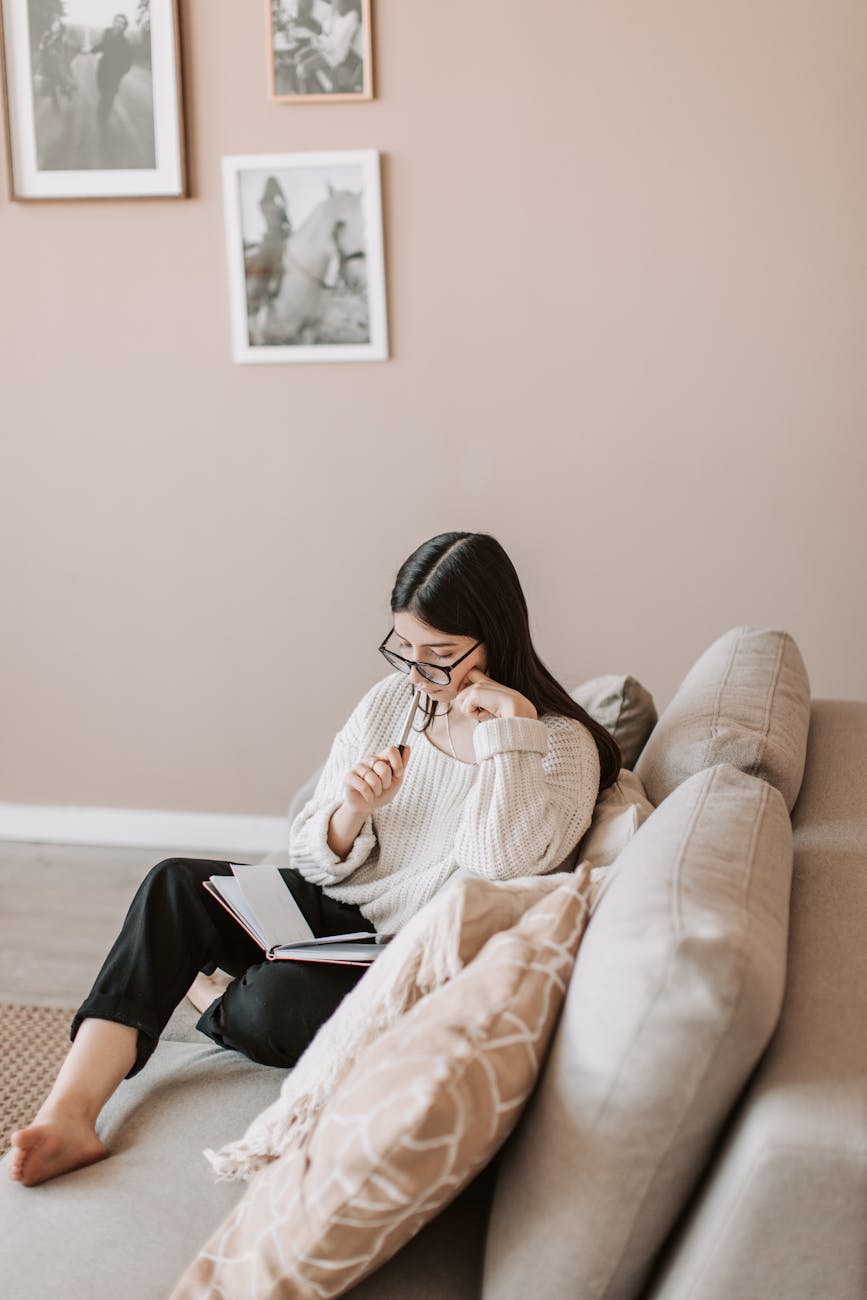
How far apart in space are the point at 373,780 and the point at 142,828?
1652 millimetres

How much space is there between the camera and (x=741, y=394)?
8.93 feet

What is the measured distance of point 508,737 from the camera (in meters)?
1.73

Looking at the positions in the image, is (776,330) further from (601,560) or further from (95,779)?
(95,779)

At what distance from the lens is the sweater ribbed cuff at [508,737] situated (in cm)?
173

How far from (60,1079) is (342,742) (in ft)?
2.17

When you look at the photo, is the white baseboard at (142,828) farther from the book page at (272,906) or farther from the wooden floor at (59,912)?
the book page at (272,906)

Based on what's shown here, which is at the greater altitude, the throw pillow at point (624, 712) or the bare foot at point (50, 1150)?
→ the throw pillow at point (624, 712)

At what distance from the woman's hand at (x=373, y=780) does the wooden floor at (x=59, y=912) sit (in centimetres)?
104

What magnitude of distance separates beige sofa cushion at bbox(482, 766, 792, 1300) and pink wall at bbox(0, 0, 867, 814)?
186cm

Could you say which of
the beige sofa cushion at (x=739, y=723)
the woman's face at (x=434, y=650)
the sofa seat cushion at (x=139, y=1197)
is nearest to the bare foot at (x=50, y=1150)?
the sofa seat cushion at (x=139, y=1197)

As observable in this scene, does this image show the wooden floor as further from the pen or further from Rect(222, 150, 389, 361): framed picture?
Rect(222, 150, 389, 361): framed picture

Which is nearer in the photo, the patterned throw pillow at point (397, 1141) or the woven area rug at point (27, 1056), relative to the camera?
the patterned throw pillow at point (397, 1141)

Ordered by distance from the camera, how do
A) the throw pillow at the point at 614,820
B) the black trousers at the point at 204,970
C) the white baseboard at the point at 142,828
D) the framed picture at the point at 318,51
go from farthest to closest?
the white baseboard at the point at 142,828, the framed picture at the point at 318,51, the throw pillow at the point at 614,820, the black trousers at the point at 204,970

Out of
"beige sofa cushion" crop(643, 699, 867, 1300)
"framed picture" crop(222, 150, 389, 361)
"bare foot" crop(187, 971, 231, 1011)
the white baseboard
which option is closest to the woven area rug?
"bare foot" crop(187, 971, 231, 1011)
